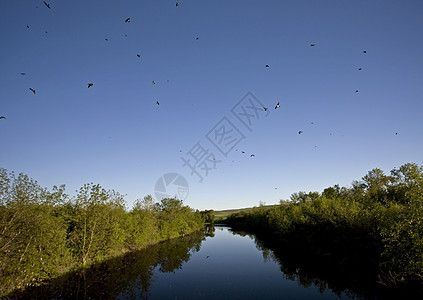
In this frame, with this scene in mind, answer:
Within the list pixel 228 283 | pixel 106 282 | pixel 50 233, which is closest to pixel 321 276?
pixel 228 283

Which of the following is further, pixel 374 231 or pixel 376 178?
pixel 376 178

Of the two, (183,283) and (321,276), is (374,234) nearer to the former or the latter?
(321,276)

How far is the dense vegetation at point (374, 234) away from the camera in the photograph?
15391 mm

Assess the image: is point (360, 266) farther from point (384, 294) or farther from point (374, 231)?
point (384, 294)

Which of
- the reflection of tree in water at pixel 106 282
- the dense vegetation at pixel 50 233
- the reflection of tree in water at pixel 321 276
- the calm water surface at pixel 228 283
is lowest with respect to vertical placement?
the reflection of tree in water at pixel 321 276

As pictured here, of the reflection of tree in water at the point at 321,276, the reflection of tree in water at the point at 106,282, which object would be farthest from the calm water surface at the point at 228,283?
the reflection of tree in water at the point at 321,276

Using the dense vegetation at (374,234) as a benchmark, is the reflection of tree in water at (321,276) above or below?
below

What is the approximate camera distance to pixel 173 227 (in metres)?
66.1

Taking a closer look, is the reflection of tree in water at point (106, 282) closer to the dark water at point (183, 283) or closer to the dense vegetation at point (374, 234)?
the dark water at point (183, 283)

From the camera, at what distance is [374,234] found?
24406mm

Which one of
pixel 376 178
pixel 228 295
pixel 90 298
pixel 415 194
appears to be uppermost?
pixel 376 178

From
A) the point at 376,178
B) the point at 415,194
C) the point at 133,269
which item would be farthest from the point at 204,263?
the point at 376,178

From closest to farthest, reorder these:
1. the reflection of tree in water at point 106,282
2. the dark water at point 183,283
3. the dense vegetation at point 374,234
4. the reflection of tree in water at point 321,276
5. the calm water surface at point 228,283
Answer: the dense vegetation at point 374,234 < the reflection of tree in water at point 106,282 < the dark water at point 183,283 < the calm water surface at point 228,283 < the reflection of tree in water at point 321,276

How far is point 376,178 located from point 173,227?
2842 inches
